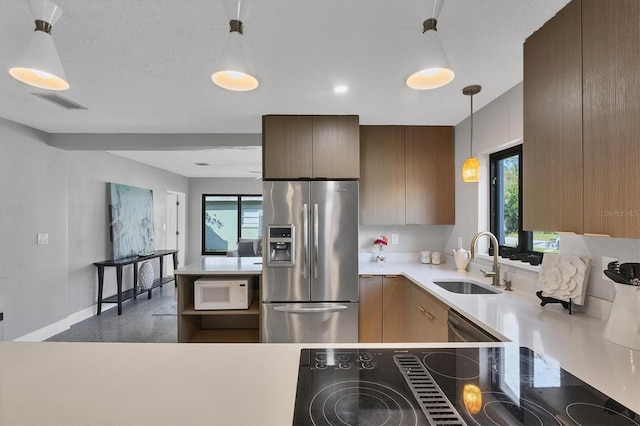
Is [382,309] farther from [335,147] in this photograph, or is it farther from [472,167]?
[335,147]

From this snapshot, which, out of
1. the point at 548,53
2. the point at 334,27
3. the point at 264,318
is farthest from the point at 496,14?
the point at 264,318

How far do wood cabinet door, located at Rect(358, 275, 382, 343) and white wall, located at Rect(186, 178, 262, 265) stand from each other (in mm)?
5284

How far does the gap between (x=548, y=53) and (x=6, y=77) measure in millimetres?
3318

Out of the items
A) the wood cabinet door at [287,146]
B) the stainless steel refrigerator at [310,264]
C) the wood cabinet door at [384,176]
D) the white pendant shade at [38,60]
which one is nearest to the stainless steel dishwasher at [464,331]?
the stainless steel refrigerator at [310,264]

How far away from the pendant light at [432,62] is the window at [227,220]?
674cm

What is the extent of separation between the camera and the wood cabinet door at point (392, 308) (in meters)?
2.83

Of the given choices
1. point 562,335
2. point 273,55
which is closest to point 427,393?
point 562,335

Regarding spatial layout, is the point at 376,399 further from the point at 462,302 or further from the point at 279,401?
the point at 462,302

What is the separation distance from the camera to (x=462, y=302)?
70.6 inches

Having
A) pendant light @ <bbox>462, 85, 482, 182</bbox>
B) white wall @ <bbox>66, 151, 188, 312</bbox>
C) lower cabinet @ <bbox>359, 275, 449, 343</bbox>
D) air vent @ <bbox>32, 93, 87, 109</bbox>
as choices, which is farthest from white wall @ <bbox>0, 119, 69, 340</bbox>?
pendant light @ <bbox>462, 85, 482, 182</bbox>

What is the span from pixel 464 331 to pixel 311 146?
78.6 inches

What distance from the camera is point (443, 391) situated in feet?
2.82

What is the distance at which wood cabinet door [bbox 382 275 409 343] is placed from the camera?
283 centimetres

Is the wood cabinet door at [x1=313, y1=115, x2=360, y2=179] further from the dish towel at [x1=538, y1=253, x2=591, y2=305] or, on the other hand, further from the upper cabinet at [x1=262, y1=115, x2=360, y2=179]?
the dish towel at [x1=538, y1=253, x2=591, y2=305]
